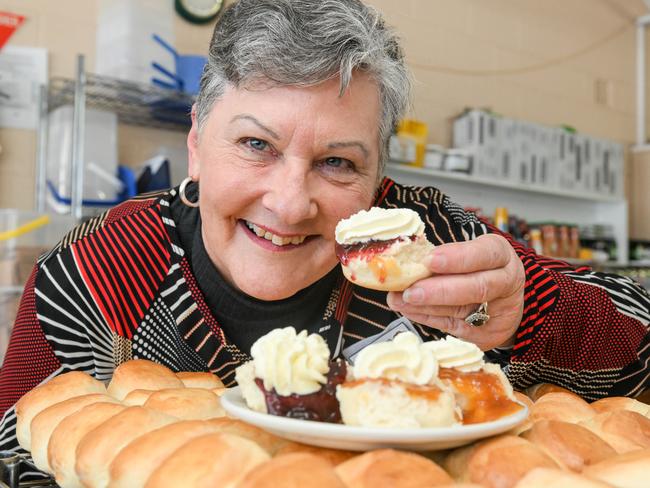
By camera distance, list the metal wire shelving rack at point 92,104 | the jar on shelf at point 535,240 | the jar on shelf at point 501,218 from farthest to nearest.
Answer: the jar on shelf at point 535,240 < the jar on shelf at point 501,218 < the metal wire shelving rack at point 92,104

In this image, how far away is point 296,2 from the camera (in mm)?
1005

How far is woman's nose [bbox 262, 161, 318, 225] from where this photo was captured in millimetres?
938

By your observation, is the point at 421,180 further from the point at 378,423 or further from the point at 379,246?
the point at 378,423

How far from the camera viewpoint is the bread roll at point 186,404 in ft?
1.83

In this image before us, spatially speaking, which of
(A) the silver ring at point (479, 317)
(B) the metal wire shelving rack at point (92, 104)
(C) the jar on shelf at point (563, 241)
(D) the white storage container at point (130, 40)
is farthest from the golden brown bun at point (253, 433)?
(C) the jar on shelf at point (563, 241)

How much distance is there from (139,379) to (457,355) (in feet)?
1.07

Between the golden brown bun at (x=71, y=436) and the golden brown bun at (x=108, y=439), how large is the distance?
0.07 ft

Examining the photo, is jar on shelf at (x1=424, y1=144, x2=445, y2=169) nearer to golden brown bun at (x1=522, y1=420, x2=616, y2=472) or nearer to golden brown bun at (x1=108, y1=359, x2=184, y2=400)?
golden brown bun at (x1=108, y1=359, x2=184, y2=400)

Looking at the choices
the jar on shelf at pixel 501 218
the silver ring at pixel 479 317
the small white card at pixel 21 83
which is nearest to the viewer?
the silver ring at pixel 479 317

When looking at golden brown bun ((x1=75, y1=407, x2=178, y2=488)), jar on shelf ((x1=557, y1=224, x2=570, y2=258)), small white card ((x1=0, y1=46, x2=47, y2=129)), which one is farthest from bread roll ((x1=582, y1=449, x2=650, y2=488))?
jar on shelf ((x1=557, y1=224, x2=570, y2=258))

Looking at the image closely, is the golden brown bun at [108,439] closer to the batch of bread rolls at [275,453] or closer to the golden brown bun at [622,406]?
the batch of bread rolls at [275,453]

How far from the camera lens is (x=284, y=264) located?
104 cm

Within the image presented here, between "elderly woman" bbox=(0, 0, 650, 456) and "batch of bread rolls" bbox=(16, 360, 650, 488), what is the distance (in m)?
0.28

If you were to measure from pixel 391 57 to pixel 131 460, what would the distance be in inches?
30.7
